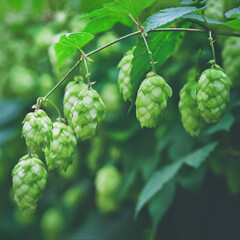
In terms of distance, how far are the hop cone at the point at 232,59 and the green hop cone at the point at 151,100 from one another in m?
0.55

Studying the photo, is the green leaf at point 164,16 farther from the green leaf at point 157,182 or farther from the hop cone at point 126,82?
the green leaf at point 157,182

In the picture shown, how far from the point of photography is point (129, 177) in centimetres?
224

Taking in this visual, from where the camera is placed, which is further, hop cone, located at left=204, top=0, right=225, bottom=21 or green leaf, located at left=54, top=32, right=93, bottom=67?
hop cone, located at left=204, top=0, right=225, bottom=21

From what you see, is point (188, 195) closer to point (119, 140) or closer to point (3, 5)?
point (119, 140)

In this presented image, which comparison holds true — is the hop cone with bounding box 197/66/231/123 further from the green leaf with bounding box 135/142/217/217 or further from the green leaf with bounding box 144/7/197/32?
the green leaf with bounding box 135/142/217/217

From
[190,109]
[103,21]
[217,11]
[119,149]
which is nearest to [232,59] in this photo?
[217,11]

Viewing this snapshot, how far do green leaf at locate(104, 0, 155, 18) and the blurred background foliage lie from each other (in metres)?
0.33

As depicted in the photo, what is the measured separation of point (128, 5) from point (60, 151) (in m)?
0.60

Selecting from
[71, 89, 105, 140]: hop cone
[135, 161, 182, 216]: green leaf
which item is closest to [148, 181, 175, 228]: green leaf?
[135, 161, 182, 216]: green leaf

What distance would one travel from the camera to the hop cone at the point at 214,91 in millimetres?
1146

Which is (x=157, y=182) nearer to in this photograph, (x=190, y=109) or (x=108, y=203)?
(x=190, y=109)

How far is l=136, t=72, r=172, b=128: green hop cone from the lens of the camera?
115 centimetres

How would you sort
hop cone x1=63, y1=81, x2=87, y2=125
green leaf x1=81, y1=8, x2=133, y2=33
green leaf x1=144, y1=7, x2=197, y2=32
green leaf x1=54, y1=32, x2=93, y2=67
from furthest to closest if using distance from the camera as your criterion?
green leaf x1=81, y1=8, x2=133, y2=33
hop cone x1=63, y1=81, x2=87, y2=125
green leaf x1=54, y1=32, x2=93, y2=67
green leaf x1=144, y1=7, x2=197, y2=32

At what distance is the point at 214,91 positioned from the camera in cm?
115
